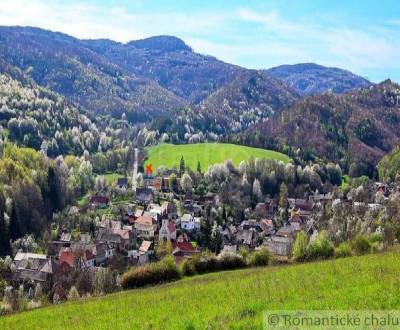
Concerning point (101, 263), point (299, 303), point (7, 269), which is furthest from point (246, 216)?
point (299, 303)

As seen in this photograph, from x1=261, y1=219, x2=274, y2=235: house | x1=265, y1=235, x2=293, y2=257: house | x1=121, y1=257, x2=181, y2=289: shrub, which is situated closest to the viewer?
x1=121, y1=257, x2=181, y2=289: shrub

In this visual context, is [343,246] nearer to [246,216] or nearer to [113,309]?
[113,309]

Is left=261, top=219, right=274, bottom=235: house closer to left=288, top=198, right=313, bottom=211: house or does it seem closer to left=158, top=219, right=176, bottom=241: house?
left=288, top=198, right=313, bottom=211: house

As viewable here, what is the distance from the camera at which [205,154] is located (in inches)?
5974

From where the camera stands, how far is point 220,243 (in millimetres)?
77250

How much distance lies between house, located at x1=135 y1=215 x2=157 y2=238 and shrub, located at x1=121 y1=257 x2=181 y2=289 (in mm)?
53176

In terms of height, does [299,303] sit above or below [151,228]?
above

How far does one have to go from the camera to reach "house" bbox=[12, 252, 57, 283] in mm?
59031

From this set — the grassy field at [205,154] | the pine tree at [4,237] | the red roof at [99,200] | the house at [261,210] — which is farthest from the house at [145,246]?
the grassy field at [205,154]

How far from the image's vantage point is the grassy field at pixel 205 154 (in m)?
144

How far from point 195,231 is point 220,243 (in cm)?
1068

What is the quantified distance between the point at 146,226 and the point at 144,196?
21.4 metres

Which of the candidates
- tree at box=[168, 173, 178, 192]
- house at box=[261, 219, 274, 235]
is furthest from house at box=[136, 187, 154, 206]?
house at box=[261, 219, 274, 235]

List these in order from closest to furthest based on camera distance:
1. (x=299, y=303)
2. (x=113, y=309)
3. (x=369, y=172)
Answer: (x=299, y=303), (x=113, y=309), (x=369, y=172)
